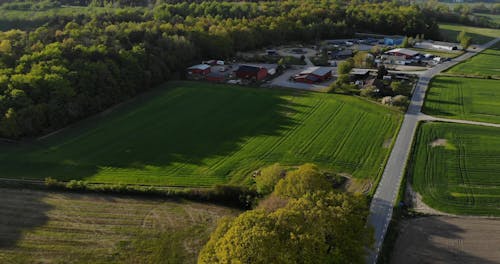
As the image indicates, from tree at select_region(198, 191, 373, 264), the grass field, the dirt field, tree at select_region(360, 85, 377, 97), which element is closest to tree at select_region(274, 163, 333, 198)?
tree at select_region(198, 191, 373, 264)

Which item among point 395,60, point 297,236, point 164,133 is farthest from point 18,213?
point 395,60

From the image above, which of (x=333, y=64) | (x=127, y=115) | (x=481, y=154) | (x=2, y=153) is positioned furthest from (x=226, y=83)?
(x=481, y=154)

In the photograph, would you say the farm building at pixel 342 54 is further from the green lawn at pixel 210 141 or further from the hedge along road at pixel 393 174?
the green lawn at pixel 210 141

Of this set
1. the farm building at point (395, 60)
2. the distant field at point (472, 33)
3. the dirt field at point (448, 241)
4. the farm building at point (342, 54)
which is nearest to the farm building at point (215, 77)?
the farm building at point (342, 54)

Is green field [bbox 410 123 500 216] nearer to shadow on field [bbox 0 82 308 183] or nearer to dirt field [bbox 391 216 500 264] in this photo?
dirt field [bbox 391 216 500 264]

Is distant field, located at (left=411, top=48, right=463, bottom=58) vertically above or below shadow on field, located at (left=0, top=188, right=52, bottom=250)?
above

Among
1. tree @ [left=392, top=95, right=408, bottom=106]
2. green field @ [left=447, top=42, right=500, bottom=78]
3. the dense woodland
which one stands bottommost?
tree @ [left=392, top=95, right=408, bottom=106]
